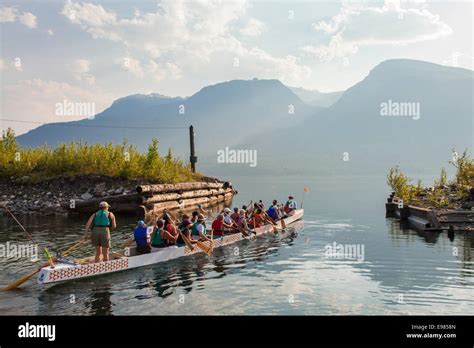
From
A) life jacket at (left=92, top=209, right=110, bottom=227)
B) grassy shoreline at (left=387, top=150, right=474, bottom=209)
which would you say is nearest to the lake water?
life jacket at (left=92, top=209, right=110, bottom=227)

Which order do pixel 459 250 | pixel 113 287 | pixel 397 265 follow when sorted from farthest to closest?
pixel 459 250, pixel 397 265, pixel 113 287

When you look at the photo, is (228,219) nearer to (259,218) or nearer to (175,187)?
(259,218)

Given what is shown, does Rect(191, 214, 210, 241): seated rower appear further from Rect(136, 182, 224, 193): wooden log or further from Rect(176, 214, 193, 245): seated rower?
Rect(136, 182, 224, 193): wooden log

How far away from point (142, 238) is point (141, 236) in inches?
3.8

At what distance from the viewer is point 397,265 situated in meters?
20.8

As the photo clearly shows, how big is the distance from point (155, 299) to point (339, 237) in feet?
59.2

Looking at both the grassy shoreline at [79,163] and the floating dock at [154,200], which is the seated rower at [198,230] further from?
the grassy shoreline at [79,163]

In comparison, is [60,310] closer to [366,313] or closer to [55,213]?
[366,313]

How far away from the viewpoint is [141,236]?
→ 19.9 meters

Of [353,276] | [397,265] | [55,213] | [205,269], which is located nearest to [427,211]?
[397,265]

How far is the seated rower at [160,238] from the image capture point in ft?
Answer: 68.3

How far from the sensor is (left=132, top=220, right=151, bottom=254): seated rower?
1978 centimetres

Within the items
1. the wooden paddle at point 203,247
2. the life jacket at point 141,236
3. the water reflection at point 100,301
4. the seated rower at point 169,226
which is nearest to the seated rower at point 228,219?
the wooden paddle at point 203,247
